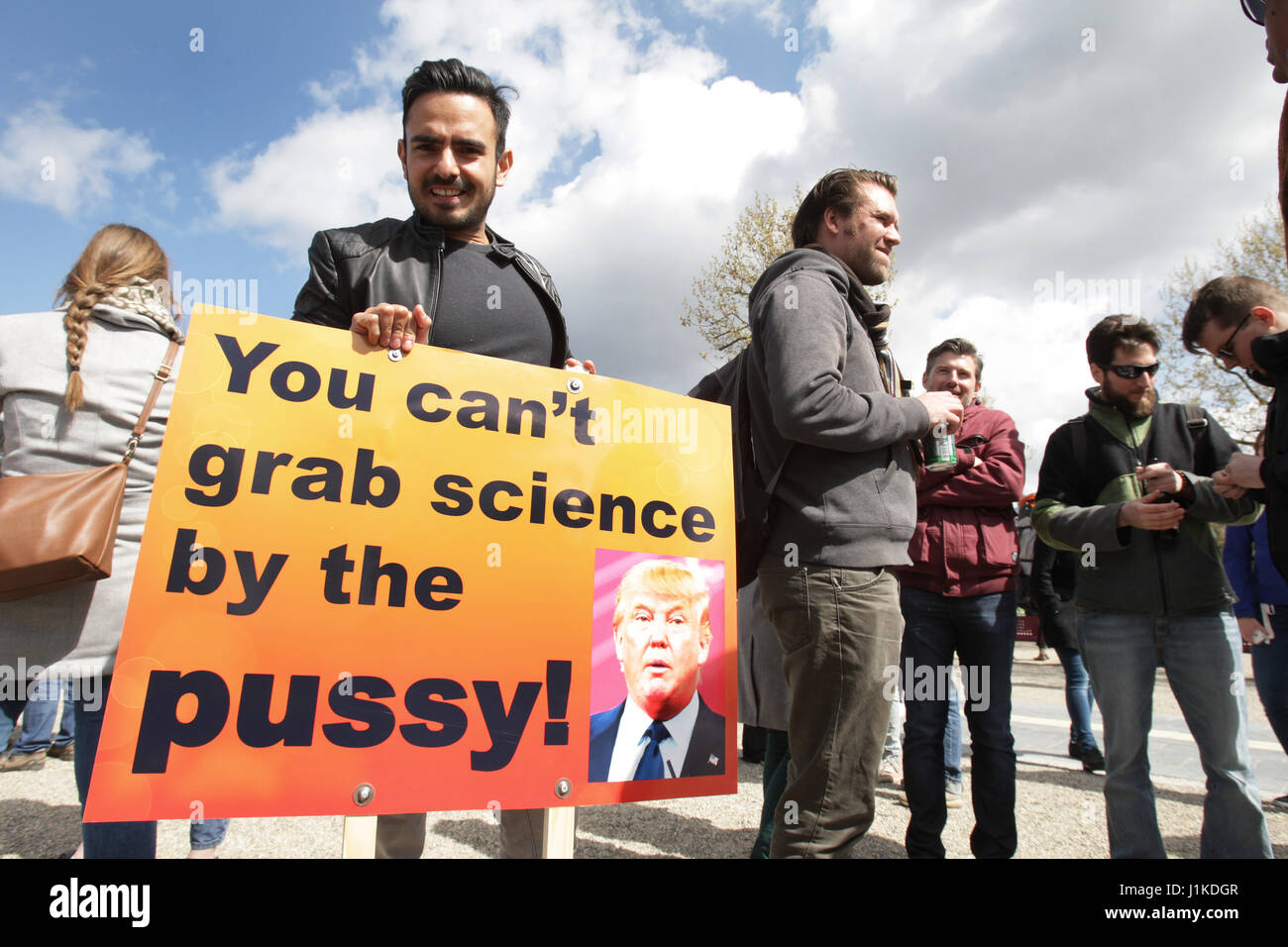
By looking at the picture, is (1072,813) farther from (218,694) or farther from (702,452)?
(218,694)

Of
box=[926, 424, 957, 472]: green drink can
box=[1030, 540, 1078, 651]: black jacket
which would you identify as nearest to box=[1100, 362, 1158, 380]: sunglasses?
box=[926, 424, 957, 472]: green drink can

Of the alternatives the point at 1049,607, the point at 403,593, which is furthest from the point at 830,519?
the point at 1049,607

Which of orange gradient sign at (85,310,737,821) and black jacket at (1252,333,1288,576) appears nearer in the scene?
orange gradient sign at (85,310,737,821)

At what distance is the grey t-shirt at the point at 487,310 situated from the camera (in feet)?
6.51

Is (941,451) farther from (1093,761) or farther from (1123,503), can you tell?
(1093,761)

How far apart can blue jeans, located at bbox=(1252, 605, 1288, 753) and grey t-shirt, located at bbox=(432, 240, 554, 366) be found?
3.41 meters

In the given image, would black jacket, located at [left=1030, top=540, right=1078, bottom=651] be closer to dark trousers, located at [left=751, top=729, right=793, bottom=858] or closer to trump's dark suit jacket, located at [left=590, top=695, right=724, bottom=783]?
dark trousers, located at [left=751, top=729, right=793, bottom=858]

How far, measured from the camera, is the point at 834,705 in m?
1.81

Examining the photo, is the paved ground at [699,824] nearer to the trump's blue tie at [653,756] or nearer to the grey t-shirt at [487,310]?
the trump's blue tie at [653,756]

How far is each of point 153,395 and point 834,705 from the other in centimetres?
202

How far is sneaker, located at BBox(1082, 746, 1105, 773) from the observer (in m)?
4.75
